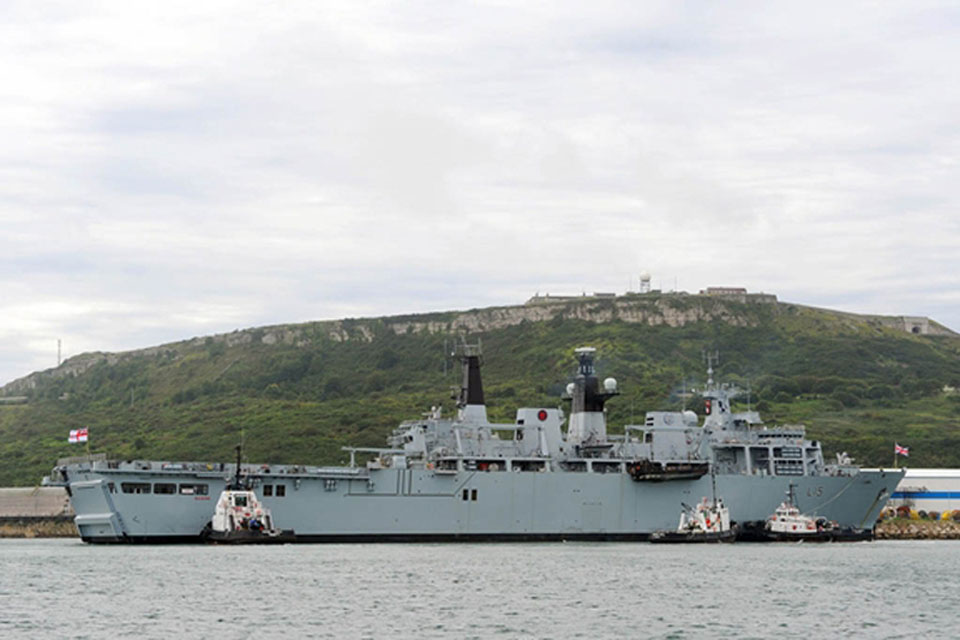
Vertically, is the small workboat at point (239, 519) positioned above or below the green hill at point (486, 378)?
below

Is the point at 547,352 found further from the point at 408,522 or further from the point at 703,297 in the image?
the point at 408,522

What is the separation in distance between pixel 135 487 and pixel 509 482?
14449mm

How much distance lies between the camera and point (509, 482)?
49.3m

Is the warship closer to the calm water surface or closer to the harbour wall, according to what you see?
the calm water surface

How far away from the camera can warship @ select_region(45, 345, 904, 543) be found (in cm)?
4603

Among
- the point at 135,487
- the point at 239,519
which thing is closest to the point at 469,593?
the point at 239,519

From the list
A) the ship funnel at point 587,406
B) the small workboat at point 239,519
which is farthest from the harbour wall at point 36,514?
the ship funnel at point 587,406

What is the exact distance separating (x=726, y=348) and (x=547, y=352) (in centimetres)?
1648

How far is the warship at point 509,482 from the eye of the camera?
4603 centimetres

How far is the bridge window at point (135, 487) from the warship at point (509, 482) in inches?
2.8

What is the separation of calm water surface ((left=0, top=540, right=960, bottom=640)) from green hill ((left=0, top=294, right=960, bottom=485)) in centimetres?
3392

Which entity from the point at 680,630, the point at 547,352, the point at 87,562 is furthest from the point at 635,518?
the point at 547,352

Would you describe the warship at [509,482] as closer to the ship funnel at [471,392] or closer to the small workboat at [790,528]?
the ship funnel at [471,392]

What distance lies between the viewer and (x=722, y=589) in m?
32.4
